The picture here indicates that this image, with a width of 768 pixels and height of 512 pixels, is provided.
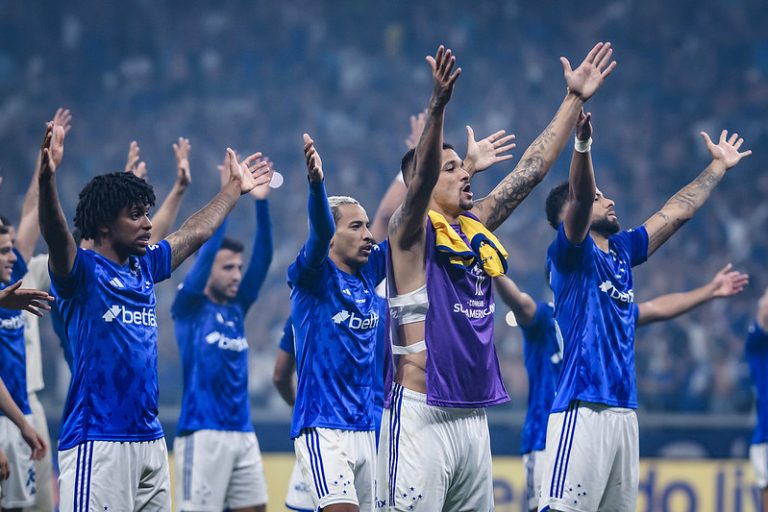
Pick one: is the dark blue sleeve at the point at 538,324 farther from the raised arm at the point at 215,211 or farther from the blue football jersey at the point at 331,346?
the raised arm at the point at 215,211

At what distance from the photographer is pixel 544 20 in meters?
16.3

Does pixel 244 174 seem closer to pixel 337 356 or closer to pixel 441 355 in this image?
pixel 337 356

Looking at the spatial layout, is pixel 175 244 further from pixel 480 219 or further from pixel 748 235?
pixel 748 235

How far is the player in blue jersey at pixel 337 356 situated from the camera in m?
5.45

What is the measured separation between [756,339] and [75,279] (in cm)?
607

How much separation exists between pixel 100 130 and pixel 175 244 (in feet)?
34.4

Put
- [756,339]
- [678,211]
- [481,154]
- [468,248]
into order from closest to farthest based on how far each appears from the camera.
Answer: [468,248] < [481,154] < [678,211] < [756,339]

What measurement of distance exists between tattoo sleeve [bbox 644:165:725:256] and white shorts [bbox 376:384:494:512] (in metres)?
2.01

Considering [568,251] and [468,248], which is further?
[568,251]

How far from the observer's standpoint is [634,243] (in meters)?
6.19

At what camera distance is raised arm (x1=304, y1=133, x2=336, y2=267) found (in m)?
5.11

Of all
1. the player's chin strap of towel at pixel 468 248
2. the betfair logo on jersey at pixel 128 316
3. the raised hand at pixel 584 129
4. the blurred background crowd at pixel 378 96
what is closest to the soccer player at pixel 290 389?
the betfair logo on jersey at pixel 128 316

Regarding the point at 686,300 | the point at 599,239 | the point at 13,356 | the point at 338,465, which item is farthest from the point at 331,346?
the point at 686,300

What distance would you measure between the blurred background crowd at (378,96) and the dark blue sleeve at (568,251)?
25.8ft
